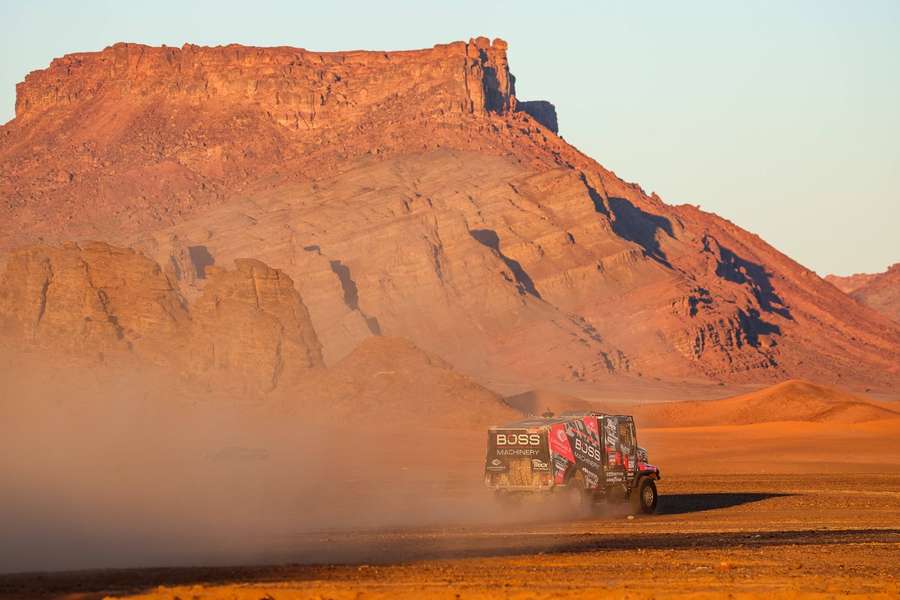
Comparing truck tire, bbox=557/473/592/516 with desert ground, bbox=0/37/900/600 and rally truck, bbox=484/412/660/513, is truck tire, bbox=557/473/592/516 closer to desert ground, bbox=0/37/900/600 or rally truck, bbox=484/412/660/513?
rally truck, bbox=484/412/660/513

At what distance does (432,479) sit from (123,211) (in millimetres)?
135628

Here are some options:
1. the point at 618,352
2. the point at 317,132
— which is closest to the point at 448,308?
the point at 618,352

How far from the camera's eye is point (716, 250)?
18288 centimetres

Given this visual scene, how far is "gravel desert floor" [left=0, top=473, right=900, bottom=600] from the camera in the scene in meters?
22.2

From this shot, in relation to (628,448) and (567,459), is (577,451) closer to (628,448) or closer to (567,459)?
(567,459)

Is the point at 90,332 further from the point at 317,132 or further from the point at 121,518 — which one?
the point at 317,132

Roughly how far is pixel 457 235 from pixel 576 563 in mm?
130084

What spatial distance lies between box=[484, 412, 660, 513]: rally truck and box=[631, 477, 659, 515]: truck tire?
0.16 m

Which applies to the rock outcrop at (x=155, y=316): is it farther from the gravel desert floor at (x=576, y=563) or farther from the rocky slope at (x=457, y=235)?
the gravel desert floor at (x=576, y=563)

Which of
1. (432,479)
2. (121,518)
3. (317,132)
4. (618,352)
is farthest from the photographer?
(317,132)

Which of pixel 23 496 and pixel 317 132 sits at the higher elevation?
pixel 317 132

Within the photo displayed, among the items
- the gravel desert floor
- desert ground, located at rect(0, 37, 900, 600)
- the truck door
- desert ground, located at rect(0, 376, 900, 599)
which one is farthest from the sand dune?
the truck door

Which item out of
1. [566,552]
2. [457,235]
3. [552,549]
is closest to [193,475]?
[552,549]

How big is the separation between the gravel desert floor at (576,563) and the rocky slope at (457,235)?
9523cm
